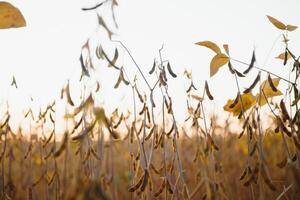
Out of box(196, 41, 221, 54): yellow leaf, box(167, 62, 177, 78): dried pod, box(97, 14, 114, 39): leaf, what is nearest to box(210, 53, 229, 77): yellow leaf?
box(196, 41, 221, 54): yellow leaf

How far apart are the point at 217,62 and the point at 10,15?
0.70m

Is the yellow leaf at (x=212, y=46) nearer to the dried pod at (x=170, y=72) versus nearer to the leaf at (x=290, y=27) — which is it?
the dried pod at (x=170, y=72)

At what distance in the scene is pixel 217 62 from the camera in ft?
3.67

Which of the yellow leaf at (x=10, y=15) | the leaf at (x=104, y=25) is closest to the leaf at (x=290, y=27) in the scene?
the leaf at (x=104, y=25)

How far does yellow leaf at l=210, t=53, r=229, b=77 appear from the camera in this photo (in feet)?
3.62

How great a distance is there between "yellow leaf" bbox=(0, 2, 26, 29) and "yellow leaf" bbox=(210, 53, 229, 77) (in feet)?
2.18

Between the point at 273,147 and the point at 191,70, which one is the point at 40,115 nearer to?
the point at 191,70

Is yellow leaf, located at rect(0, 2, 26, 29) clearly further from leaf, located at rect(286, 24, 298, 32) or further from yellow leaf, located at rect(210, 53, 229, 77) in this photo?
leaf, located at rect(286, 24, 298, 32)

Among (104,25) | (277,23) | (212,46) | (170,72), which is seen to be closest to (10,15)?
(104,25)

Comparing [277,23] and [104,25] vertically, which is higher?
[277,23]

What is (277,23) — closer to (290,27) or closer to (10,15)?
(290,27)

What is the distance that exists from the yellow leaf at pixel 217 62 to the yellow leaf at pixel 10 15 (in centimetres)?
66

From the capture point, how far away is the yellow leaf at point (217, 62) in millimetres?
1104

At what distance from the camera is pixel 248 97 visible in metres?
1.27
